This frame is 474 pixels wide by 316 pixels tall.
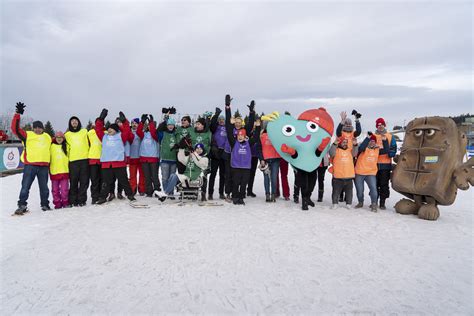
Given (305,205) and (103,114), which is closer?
(305,205)

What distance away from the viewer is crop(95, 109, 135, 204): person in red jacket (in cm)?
683

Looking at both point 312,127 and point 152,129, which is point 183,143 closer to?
point 152,129

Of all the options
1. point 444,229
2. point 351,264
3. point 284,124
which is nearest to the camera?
point 351,264

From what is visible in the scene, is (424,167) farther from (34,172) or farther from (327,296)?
(34,172)

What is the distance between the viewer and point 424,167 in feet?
20.0

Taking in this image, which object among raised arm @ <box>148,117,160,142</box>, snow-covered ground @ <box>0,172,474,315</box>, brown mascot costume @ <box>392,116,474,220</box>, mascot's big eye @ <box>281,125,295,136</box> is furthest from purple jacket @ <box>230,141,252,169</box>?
brown mascot costume @ <box>392,116,474,220</box>

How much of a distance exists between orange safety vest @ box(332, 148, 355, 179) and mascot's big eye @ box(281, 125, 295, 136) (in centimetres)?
107

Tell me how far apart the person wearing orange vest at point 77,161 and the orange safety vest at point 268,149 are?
396 centimetres

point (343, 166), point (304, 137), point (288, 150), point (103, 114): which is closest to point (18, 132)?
point (103, 114)

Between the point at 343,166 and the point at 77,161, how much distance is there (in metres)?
5.67

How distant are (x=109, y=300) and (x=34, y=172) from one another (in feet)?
14.7

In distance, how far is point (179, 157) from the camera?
23.1 feet

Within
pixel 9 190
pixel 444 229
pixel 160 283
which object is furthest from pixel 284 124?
pixel 9 190

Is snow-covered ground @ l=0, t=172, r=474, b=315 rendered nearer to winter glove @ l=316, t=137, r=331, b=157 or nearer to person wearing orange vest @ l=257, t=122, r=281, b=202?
winter glove @ l=316, t=137, r=331, b=157
